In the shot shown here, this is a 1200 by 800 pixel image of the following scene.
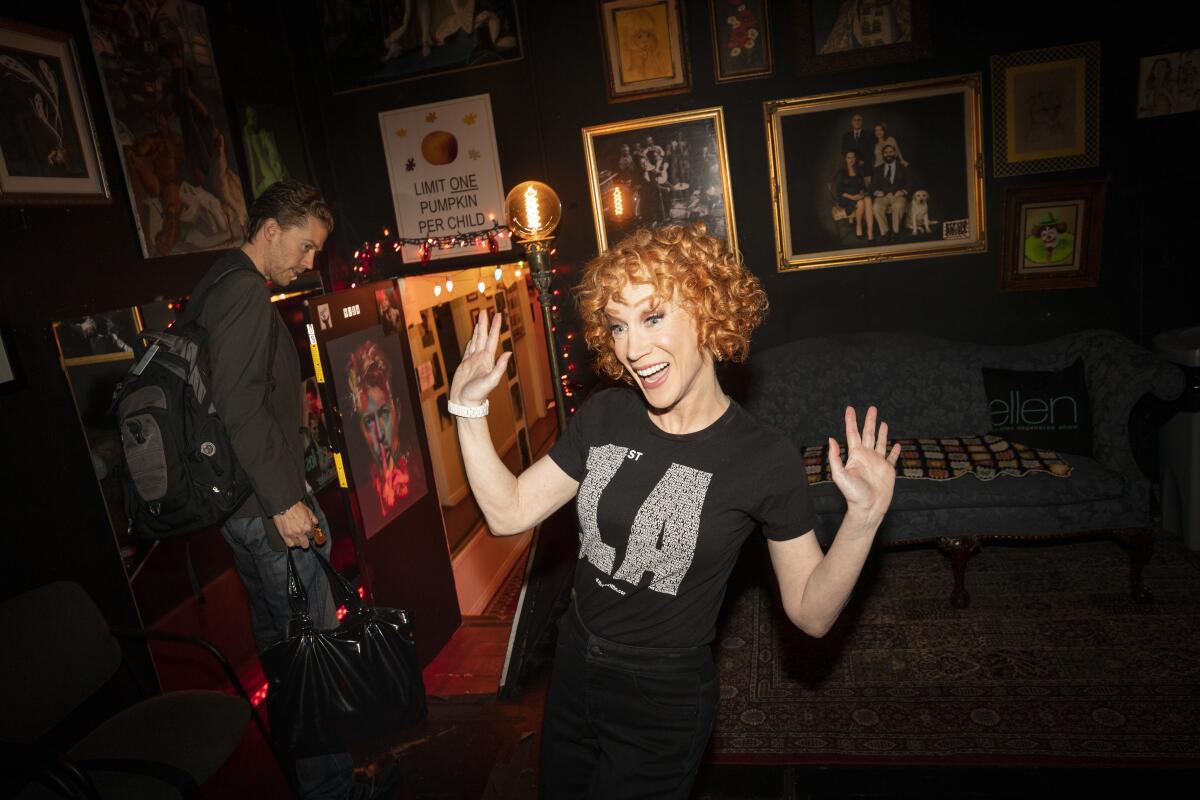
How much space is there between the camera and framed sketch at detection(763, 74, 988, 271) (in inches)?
166

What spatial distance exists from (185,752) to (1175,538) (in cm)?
477

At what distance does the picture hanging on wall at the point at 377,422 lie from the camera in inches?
137

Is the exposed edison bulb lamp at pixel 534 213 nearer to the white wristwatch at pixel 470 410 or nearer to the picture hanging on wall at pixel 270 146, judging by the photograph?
the picture hanging on wall at pixel 270 146

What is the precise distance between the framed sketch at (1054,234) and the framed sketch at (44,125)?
14.2 feet

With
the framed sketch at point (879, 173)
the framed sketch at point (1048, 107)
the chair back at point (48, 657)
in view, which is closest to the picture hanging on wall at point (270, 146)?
the chair back at point (48, 657)

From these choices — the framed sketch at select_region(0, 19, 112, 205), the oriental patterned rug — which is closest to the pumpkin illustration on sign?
the framed sketch at select_region(0, 19, 112, 205)

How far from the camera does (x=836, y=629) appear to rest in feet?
12.2

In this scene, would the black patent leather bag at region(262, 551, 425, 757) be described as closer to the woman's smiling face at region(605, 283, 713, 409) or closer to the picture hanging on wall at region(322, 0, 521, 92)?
the woman's smiling face at region(605, 283, 713, 409)

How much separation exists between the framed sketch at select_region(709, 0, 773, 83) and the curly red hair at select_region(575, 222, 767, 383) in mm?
2797

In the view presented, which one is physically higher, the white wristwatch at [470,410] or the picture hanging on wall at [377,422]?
the white wristwatch at [470,410]

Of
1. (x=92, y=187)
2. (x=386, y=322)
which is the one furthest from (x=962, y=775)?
(x=92, y=187)

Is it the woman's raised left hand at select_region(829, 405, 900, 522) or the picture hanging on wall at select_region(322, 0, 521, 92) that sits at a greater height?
the picture hanging on wall at select_region(322, 0, 521, 92)

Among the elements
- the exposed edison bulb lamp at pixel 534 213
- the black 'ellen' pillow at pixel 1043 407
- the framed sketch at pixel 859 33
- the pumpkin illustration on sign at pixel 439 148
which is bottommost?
the black 'ellen' pillow at pixel 1043 407

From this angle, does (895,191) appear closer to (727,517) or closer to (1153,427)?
(1153,427)
